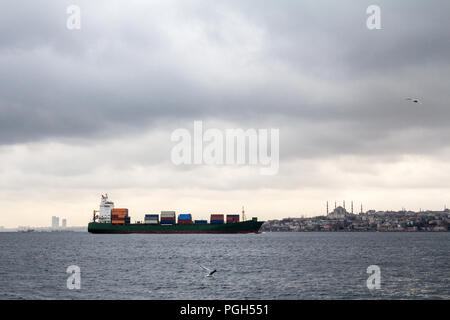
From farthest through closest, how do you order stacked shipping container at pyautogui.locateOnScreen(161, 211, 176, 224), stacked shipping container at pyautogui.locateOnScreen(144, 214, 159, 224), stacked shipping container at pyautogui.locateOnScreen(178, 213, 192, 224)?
stacked shipping container at pyautogui.locateOnScreen(161, 211, 176, 224) → stacked shipping container at pyautogui.locateOnScreen(144, 214, 159, 224) → stacked shipping container at pyautogui.locateOnScreen(178, 213, 192, 224)

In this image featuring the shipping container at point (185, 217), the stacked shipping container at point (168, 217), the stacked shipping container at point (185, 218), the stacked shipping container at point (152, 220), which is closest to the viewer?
the stacked shipping container at point (185, 218)

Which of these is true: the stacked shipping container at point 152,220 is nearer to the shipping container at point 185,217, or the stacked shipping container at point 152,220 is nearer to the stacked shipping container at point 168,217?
the stacked shipping container at point 168,217

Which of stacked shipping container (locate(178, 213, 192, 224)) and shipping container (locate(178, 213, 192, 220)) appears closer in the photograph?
stacked shipping container (locate(178, 213, 192, 224))

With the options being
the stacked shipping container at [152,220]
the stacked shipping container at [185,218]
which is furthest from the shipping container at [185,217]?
the stacked shipping container at [152,220]

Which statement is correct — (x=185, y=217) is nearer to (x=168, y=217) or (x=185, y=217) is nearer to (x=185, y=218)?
(x=185, y=218)

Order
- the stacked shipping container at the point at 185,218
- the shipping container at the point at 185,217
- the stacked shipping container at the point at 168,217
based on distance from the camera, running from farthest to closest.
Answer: the stacked shipping container at the point at 168,217
the shipping container at the point at 185,217
the stacked shipping container at the point at 185,218

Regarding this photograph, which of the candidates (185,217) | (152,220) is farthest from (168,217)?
(185,217)

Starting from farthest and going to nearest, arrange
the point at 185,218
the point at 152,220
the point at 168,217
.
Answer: the point at 168,217
the point at 152,220
the point at 185,218

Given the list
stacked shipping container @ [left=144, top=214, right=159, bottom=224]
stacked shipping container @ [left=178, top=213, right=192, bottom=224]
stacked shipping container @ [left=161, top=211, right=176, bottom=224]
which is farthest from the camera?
stacked shipping container @ [left=161, top=211, right=176, bottom=224]

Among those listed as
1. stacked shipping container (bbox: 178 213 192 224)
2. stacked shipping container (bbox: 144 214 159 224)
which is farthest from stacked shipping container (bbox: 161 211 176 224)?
stacked shipping container (bbox: 178 213 192 224)

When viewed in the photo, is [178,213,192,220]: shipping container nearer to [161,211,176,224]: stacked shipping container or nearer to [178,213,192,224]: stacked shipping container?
[178,213,192,224]: stacked shipping container

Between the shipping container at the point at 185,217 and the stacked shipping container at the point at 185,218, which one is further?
the shipping container at the point at 185,217
